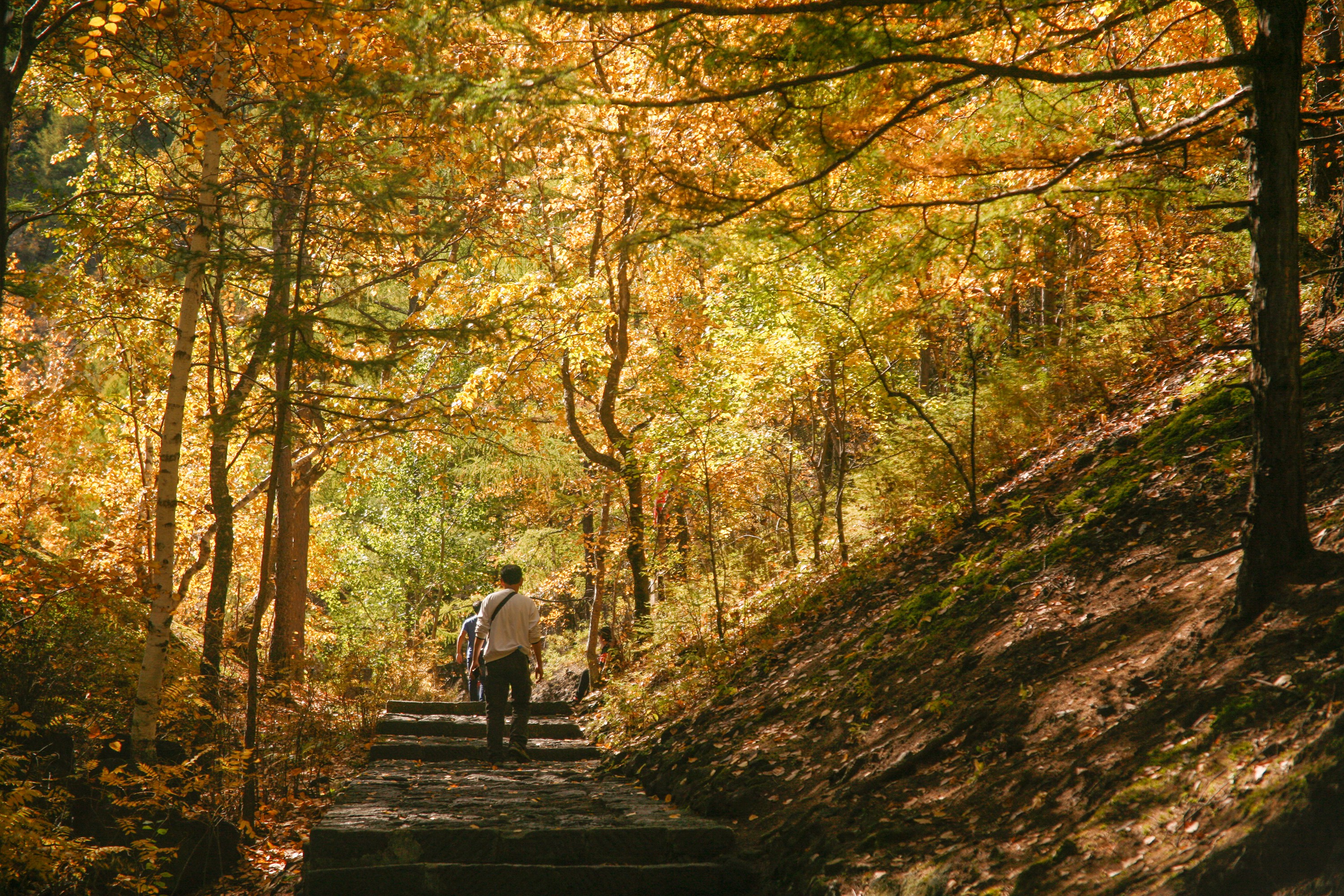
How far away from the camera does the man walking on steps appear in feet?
27.0

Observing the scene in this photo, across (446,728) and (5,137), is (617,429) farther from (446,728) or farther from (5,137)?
(5,137)

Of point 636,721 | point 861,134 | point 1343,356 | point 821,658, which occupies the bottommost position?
point 636,721

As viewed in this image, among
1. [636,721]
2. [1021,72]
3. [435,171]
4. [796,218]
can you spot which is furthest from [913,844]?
[435,171]

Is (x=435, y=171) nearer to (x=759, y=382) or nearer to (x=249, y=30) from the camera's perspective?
(x=249, y=30)

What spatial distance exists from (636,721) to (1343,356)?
317 inches

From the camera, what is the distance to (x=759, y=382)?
10844 mm

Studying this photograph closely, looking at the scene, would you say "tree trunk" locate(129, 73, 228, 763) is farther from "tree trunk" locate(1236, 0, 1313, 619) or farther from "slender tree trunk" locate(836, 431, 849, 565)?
"tree trunk" locate(1236, 0, 1313, 619)

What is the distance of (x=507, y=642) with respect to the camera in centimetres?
820

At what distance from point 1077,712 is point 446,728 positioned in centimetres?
867

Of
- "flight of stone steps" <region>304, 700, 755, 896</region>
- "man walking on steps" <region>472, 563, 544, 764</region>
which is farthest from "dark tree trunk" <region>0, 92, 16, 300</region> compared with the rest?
"man walking on steps" <region>472, 563, 544, 764</region>

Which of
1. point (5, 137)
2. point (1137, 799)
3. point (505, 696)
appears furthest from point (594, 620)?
point (1137, 799)

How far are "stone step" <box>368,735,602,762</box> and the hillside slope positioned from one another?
217 cm

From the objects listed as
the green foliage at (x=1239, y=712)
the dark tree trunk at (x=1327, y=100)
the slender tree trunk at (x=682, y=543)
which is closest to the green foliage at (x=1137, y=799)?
the green foliage at (x=1239, y=712)

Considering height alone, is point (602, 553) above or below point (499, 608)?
above
